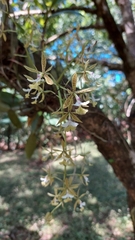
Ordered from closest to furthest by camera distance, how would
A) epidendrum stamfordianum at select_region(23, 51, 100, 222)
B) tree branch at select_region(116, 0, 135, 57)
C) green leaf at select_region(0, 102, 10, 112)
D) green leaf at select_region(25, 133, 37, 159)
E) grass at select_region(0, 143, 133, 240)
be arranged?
epidendrum stamfordianum at select_region(23, 51, 100, 222)
green leaf at select_region(0, 102, 10, 112)
green leaf at select_region(25, 133, 37, 159)
tree branch at select_region(116, 0, 135, 57)
grass at select_region(0, 143, 133, 240)

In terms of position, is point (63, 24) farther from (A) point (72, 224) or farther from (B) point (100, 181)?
(A) point (72, 224)

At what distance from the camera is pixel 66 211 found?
5.75 ft

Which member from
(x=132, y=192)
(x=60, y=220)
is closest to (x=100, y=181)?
(x=60, y=220)

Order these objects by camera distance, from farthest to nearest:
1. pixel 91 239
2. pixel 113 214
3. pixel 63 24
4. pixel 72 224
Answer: pixel 63 24 → pixel 113 214 → pixel 72 224 → pixel 91 239

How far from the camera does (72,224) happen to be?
5.21ft

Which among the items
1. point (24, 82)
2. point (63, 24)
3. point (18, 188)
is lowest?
point (18, 188)

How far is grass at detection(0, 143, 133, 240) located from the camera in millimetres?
1499

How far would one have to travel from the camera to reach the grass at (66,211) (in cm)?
150

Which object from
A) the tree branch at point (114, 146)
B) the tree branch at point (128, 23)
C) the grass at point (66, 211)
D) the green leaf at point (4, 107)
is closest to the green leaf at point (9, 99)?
the green leaf at point (4, 107)

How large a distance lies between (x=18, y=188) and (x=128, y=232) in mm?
1012

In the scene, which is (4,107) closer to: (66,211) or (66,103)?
(66,103)

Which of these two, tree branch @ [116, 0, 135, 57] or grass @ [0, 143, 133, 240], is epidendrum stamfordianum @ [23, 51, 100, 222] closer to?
tree branch @ [116, 0, 135, 57]

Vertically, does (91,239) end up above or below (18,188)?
below

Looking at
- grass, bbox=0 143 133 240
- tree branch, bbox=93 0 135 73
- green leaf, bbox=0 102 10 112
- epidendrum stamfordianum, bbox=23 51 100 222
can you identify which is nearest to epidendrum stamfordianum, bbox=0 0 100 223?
epidendrum stamfordianum, bbox=23 51 100 222
